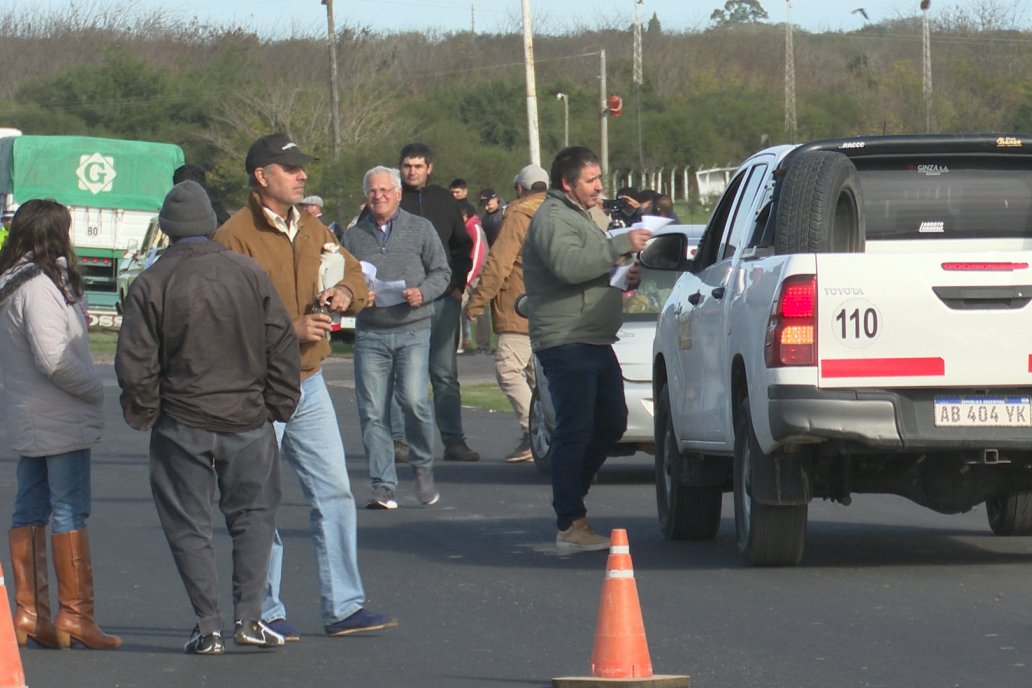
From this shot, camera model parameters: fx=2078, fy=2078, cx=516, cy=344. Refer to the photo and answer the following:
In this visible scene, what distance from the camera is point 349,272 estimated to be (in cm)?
811

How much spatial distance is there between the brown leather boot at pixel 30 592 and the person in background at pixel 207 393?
722mm

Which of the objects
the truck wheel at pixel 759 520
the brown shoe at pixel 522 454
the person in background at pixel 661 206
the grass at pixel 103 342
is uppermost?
the person in background at pixel 661 206

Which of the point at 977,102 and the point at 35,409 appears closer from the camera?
the point at 35,409

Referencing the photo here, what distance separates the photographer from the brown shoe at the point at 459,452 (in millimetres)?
14938

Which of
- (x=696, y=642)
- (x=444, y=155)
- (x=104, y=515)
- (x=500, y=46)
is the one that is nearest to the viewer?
(x=696, y=642)

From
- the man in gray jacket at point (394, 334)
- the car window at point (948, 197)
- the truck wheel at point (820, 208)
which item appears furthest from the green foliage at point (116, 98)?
Result: the truck wheel at point (820, 208)

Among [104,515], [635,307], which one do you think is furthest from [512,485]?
[104,515]

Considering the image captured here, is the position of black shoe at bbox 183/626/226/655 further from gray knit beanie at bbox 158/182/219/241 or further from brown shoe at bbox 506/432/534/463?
brown shoe at bbox 506/432/534/463

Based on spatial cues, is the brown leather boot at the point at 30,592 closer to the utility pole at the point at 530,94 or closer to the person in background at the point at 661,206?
the person in background at the point at 661,206

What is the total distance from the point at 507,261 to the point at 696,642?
23.2 feet

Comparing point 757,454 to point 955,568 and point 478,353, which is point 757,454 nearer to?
point 955,568

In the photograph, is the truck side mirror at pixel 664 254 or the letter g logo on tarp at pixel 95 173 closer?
the truck side mirror at pixel 664 254

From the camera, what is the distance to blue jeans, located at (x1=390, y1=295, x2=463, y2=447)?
14.7m

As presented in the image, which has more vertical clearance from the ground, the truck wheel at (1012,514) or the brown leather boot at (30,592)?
the brown leather boot at (30,592)
